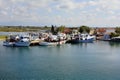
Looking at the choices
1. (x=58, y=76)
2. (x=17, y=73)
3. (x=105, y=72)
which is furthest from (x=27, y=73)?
(x=105, y=72)

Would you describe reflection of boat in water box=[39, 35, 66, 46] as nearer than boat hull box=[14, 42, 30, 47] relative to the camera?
No

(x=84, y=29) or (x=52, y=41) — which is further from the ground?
(x=84, y=29)

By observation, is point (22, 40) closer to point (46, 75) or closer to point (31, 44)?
point (31, 44)

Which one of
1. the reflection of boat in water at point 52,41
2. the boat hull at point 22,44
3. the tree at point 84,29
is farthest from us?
the tree at point 84,29

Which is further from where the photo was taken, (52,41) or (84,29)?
(84,29)

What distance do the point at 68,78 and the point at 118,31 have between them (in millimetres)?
53850

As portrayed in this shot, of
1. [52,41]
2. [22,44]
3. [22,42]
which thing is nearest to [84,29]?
[52,41]

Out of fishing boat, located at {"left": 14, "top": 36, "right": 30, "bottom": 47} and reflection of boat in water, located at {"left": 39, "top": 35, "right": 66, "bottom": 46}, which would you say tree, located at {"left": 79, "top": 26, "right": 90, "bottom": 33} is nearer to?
reflection of boat in water, located at {"left": 39, "top": 35, "right": 66, "bottom": 46}

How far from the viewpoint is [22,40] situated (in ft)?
144

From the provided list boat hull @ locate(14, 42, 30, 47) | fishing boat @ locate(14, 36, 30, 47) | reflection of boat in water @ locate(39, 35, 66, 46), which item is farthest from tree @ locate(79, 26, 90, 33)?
boat hull @ locate(14, 42, 30, 47)

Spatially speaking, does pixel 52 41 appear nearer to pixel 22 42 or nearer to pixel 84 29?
pixel 22 42

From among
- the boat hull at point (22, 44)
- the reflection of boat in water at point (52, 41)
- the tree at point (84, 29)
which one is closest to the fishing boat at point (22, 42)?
the boat hull at point (22, 44)

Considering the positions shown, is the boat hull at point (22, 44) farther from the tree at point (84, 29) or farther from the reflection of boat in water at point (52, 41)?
the tree at point (84, 29)

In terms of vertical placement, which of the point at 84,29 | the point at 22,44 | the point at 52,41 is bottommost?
the point at 22,44
